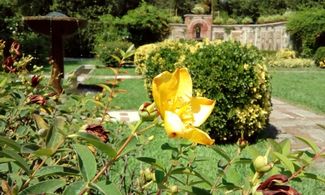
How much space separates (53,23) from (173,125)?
27.5 ft

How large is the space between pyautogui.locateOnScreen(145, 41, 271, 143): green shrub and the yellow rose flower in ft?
13.5

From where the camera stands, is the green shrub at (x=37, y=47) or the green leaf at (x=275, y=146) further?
the green shrub at (x=37, y=47)

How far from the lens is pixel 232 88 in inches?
197

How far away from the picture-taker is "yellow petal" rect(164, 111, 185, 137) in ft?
2.26

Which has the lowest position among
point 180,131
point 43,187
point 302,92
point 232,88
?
point 302,92

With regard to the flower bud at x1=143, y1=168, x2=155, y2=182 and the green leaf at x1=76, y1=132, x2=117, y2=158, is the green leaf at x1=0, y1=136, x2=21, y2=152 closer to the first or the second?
Answer: the green leaf at x1=76, y1=132, x2=117, y2=158

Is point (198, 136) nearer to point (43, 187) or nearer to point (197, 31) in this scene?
point (43, 187)

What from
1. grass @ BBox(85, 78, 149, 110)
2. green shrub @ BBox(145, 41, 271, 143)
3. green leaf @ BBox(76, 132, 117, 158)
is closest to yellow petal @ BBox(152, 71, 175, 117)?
green leaf @ BBox(76, 132, 117, 158)

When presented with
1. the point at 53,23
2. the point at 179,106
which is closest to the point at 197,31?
the point at 53,23

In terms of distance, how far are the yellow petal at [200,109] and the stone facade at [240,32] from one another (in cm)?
2288

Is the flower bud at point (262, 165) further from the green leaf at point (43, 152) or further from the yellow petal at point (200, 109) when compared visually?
the green leaf at point (43, 152)

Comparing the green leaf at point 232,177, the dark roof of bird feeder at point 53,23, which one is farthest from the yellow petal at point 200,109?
the dark roof of bird feeder at point 53,23

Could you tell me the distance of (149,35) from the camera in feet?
76.7

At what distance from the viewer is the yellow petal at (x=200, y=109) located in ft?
2.64
